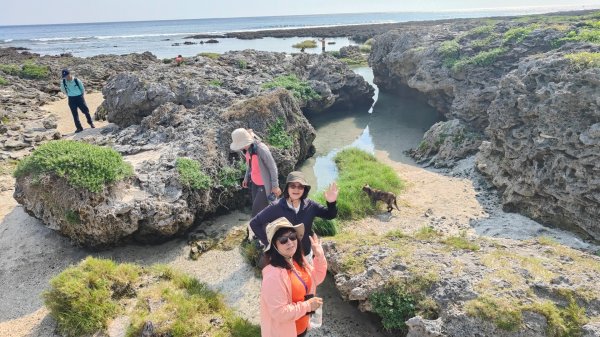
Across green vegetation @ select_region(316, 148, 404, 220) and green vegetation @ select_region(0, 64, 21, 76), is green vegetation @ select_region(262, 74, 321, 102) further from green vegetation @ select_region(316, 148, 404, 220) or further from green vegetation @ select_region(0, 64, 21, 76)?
green vegetation @ select_region(0, 64, 21, 76)

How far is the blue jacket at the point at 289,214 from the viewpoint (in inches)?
232

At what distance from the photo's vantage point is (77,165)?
8.98m

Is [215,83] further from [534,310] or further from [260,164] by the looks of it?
[534,310]

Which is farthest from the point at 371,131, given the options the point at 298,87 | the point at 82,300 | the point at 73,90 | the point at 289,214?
the point at 82,300

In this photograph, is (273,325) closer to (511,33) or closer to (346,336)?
(346,336)

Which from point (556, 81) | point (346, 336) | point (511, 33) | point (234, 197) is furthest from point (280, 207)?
point (511, 33)

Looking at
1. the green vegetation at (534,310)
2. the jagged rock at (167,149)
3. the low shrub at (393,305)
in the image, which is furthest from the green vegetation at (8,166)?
the green vegetation at (534,310)

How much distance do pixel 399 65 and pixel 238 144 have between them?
69.2 ft

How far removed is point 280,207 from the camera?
5.89 metres

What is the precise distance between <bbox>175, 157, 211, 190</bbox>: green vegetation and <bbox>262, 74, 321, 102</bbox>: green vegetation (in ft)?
35.2

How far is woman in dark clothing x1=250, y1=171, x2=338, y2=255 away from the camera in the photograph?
18.7 feet

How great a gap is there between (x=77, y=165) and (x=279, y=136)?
6549 mm

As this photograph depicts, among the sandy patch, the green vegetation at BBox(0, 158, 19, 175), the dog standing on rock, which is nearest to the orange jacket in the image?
the dog standing on rock

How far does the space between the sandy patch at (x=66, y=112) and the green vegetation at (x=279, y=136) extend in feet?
34.6
